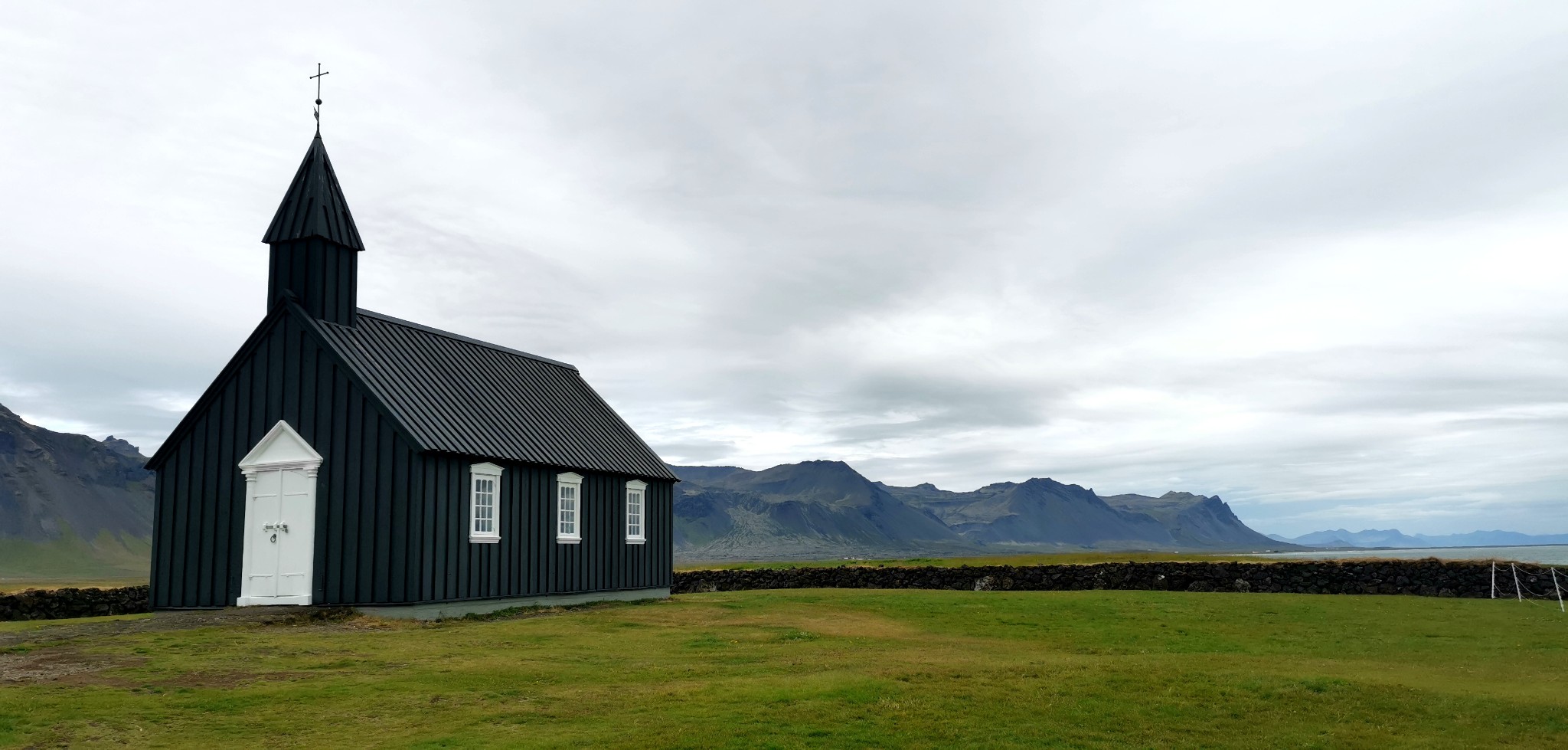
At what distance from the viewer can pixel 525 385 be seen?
3625 cm

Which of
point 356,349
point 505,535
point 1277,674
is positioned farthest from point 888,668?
point 356,349

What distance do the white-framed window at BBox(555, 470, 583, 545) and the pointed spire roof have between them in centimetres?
847

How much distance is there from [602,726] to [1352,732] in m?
9.25

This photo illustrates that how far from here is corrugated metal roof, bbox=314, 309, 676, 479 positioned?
93.2 feet

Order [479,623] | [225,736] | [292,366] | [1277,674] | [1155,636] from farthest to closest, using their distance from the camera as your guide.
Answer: [292,366]
[479,623]
[1155,636]
[1277,674]
[225,736]

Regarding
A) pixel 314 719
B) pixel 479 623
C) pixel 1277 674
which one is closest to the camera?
pixel 314 719

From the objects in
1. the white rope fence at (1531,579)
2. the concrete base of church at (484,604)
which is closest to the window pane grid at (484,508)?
the concrete base of church at (484,604)

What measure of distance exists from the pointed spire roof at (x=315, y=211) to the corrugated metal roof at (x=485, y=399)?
2.43 m

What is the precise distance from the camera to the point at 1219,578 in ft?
128

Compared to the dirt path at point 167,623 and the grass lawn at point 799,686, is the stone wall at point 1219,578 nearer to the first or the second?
the grass lawn at point 799,686

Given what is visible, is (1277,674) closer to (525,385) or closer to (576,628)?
(576,628)

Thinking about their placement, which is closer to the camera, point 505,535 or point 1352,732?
point 1352,732

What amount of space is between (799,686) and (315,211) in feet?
67.4

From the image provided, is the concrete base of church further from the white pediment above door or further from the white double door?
the white pediment above door
